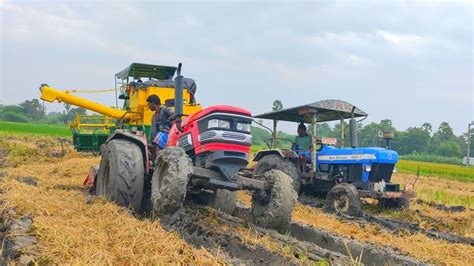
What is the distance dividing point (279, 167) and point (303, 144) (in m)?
1.17

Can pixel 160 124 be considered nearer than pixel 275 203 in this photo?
No

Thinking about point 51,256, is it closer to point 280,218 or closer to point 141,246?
point 141,246

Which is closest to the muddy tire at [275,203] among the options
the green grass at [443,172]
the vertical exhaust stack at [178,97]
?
the vertical exhaust stack at [178,97]

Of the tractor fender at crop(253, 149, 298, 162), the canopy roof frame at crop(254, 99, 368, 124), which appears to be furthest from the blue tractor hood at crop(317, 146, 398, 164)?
the canopy roof frame at crop(254, 99, 368, 124)

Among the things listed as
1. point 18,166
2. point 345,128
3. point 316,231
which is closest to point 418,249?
point 316,231

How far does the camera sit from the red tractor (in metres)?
5.20

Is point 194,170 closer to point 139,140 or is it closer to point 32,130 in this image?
point 139,140

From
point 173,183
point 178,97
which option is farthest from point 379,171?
point 173,183

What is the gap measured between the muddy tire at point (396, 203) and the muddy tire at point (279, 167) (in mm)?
1803

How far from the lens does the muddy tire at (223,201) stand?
6605 millimetres

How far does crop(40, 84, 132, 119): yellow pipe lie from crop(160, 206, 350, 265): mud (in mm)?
8045

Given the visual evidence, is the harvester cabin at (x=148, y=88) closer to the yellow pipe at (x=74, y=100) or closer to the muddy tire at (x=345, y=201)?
the yellow pipe at (x=74, y=100)

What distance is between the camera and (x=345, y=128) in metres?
10.5

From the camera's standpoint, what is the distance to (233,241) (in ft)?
16.1
